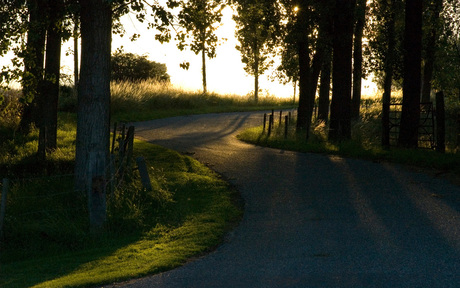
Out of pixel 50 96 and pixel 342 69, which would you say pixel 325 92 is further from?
pixel 50 96

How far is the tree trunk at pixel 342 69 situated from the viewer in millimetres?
21734

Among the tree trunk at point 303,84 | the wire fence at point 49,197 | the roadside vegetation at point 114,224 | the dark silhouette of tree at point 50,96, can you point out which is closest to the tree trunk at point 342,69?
the tree trunk at point 303,84

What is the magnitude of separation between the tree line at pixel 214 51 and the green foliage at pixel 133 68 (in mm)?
37363

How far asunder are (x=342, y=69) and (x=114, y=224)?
44.6ft

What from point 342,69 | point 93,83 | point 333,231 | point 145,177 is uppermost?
point 342,69

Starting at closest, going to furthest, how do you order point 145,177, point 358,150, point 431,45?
1. point 145,177
2. point 358,150
3. point 431,45

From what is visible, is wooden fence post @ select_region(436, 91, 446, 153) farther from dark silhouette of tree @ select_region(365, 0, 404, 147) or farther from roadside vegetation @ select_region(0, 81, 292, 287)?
roadside vegetation @ select_region(0, 81, 292, 287)

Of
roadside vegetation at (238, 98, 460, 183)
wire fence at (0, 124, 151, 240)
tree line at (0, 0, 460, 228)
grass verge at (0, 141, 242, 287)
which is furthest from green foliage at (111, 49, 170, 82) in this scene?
grass verge at (0, 141, 242, 287)

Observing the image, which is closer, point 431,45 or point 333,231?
point 333,231

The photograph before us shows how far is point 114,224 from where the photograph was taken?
35.6ft

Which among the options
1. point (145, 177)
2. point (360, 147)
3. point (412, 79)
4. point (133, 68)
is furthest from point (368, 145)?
point (133, 68)

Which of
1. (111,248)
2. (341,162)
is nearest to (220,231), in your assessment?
(111,248)

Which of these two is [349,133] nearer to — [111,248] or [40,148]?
[40,148]

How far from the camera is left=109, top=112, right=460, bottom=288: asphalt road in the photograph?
7160 millimetres
